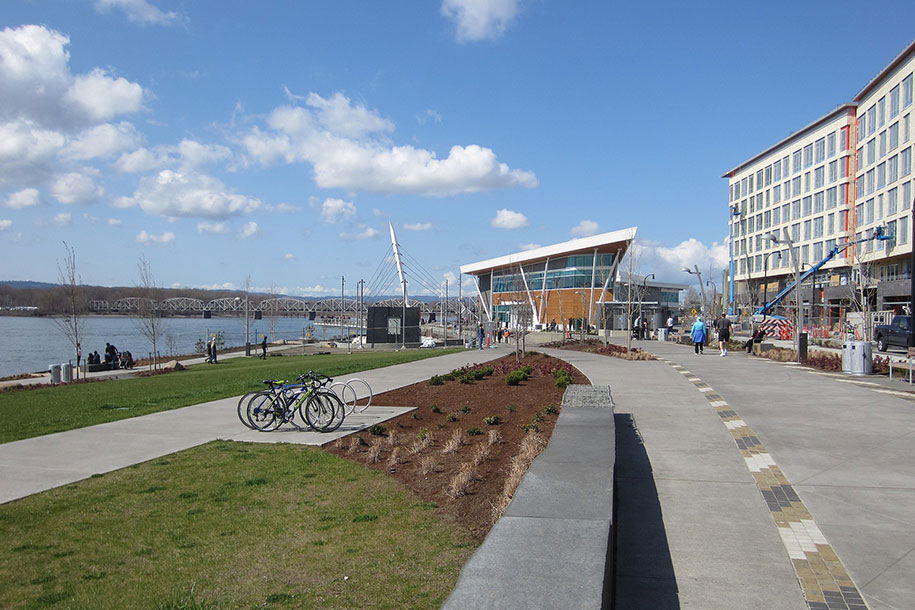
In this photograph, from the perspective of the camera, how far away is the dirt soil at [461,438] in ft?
23.8

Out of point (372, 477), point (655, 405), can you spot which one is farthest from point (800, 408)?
point (372, 477)

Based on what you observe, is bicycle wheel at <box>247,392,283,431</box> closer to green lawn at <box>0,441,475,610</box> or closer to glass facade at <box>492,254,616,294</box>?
green lawn at <box>0,441,475,610</box>

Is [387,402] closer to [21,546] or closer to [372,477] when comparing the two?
[372,477]

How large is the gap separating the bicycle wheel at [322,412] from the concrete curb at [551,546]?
17.1ft

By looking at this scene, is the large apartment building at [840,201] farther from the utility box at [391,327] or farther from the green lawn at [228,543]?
the green lawn at [228,543]

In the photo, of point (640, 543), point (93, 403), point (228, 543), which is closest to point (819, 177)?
point (93, 403)

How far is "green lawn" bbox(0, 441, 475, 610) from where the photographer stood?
15.9 ft

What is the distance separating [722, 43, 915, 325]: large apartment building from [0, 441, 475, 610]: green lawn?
40.0 meters

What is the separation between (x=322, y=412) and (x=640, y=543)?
6.78m

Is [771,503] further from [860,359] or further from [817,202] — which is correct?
[817,202]

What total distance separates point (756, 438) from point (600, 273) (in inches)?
3301

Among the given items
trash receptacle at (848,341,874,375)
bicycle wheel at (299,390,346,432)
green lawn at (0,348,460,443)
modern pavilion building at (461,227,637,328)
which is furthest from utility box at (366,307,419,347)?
bicycle wheel at (299,390,346,432)

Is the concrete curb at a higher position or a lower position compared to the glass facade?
lower

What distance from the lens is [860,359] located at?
1877 centimetres
